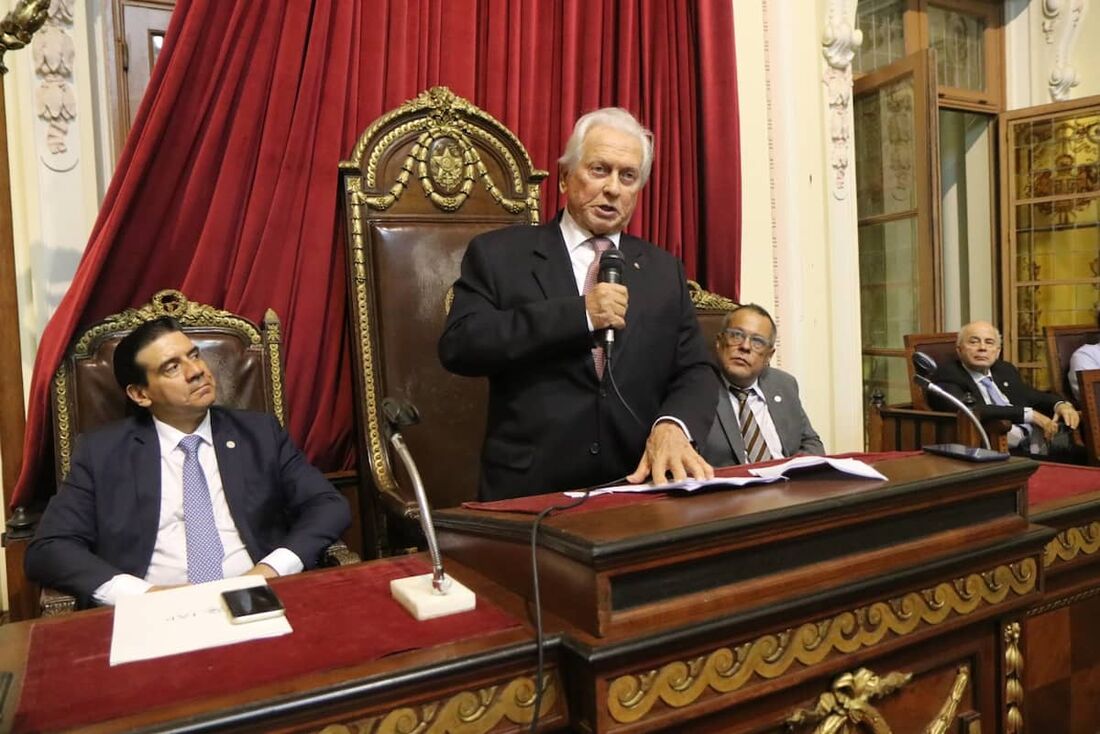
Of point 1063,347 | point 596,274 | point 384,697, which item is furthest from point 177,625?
point 1063,347

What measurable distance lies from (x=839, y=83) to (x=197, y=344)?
3.07 metres

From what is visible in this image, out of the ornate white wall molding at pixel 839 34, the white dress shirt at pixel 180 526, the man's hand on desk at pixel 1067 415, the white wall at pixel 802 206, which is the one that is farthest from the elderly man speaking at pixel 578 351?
the man's hand on desk at pixel 1067 415

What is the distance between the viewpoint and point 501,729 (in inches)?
39.6

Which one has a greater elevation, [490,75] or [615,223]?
[490,75]

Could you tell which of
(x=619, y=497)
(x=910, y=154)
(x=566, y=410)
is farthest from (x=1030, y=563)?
(x=910, y=154)

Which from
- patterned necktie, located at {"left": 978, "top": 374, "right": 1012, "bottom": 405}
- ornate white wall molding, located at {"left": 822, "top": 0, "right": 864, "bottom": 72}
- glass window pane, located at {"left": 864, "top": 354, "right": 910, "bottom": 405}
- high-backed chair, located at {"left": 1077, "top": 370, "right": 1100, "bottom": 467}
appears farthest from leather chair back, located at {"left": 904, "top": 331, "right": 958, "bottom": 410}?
ornate white wall molding, located at {"left": 822, "top": 0, "right": 864, "bottom": 72}

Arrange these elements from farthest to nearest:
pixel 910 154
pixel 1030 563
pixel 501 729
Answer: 1. pixel 910 154
2. pixel 1030 563
3. pixel 501 729

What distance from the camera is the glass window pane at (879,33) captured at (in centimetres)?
506

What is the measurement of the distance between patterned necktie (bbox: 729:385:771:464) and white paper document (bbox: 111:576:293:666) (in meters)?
1.63

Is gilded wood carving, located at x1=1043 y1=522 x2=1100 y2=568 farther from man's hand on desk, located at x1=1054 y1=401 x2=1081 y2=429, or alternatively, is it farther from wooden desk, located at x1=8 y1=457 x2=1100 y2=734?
man's hand on desk, located at x1=1054 y1=401 x2=1081 y2=429

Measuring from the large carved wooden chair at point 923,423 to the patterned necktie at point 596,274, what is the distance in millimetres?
2194

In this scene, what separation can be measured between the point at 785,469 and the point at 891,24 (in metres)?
4.67

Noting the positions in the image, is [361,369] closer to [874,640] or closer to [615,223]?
[615,223]

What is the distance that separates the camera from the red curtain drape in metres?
2.33
